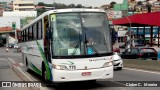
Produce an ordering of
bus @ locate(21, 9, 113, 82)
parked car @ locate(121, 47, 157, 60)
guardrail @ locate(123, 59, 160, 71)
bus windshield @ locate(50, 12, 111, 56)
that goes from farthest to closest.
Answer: parked car @ locate(121, 47, 157, 60)
guardrail @ locate(123, 59, 160, 71)
bus windshield @ locate(50, 12, 111, 56)
bus @ locate(21, 9, 113, 82)

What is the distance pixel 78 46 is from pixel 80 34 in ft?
1.50

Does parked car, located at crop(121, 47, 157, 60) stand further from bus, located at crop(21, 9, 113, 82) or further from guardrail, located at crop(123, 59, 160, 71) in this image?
bus, located at crop(21, 9, 113, 82)

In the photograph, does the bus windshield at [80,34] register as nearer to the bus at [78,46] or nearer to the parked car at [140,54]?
the bus at [78,46]

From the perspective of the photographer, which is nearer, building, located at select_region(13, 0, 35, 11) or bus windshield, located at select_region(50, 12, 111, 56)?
bus windshield, located at select_region(50, 12, 111, 56)

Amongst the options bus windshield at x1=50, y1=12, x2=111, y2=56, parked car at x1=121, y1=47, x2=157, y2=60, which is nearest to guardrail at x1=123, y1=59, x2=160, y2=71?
parked car at x1=121, y1=47, x2=157, y2=60

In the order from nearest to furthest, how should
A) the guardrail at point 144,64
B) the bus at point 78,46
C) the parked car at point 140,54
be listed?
the bus at point 78,46, the guardrail at point 144,64, the parked car at point 140,54

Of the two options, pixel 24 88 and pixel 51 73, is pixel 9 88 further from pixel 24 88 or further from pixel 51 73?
pixel 51 73

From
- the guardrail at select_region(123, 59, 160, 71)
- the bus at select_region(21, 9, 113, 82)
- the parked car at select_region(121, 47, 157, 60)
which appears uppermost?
the bus at select_region(21, 9, 113, 82)

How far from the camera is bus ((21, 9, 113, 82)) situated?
13133mm

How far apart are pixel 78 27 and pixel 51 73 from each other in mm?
1902

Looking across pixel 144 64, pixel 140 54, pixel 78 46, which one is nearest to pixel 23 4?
pixel 140 54

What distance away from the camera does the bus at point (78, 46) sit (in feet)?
43.1

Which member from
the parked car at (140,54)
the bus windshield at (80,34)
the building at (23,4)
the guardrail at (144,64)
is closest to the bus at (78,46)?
the bus windshield at (80,34)

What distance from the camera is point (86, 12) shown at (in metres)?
13.9
